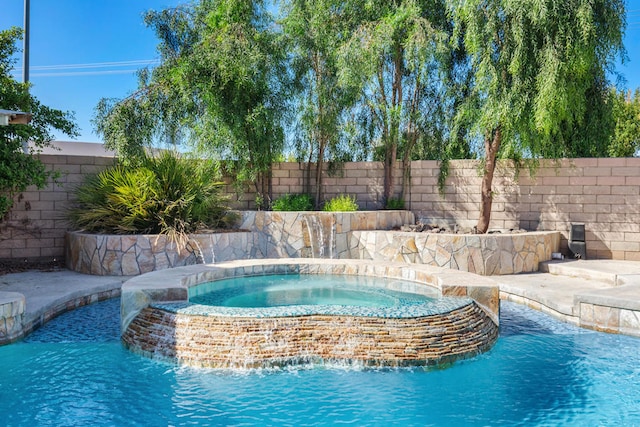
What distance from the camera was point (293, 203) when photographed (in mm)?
11047

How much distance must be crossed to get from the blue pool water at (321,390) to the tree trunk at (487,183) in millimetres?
4845

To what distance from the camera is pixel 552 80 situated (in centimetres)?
829

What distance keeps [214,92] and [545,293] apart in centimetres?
725

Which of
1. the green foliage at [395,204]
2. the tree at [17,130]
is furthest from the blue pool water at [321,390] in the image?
the green foliage at [395,204]

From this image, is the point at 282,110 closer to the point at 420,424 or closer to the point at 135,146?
the point at 135,146

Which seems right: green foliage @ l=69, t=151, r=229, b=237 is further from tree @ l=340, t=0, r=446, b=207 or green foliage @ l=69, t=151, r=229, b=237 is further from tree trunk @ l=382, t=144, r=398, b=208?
tree trunk @ l=382, t=144, r=398, b=208

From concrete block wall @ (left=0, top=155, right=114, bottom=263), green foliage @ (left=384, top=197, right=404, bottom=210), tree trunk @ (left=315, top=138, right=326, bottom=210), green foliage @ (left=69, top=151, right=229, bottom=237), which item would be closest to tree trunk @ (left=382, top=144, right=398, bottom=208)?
green foliage @ (left=384, top=197, right=404, bottom=210)

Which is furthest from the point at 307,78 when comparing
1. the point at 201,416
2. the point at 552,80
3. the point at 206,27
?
the point at 201,416

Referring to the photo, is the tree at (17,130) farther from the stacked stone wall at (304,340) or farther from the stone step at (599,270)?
the stone step at (599,270)

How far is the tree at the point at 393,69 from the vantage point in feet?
33.3

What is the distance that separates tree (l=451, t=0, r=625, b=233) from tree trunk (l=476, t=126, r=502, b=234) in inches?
13.0

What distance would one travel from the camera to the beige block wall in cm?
919

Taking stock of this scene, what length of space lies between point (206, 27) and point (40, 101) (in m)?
4.23

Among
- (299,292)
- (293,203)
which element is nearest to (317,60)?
(293,203)
